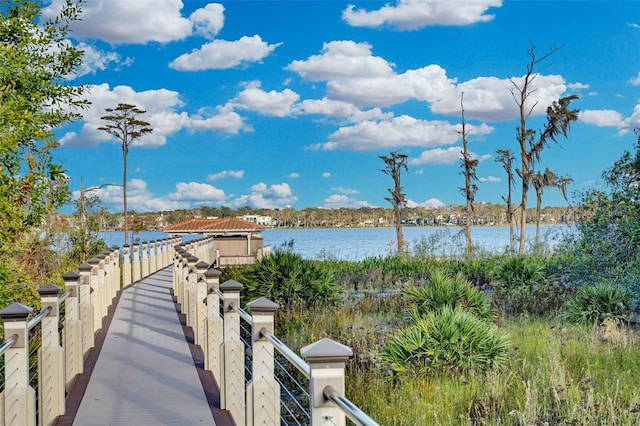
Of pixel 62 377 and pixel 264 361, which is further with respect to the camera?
pixel 62 377

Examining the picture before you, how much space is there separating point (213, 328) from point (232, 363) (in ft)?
5.33

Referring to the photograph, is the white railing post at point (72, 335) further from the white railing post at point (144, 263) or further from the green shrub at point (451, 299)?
the white railing post at point (144, 263)

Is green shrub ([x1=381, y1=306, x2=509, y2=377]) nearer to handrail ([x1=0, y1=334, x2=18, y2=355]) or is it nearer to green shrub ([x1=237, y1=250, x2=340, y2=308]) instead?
handrail ([x1=0, y1=334, x2=18, y2=355])

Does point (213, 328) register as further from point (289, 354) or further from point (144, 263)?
point (144, 263)

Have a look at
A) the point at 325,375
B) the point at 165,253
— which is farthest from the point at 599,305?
the point at 165,253

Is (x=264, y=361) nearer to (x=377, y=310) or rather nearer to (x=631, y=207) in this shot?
(x=377, y=310)

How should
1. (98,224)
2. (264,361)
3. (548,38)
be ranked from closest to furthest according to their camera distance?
(264,361) < (98,224) < (548,38)

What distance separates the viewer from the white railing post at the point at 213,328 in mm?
8484

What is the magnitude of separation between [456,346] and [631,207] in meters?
7.23

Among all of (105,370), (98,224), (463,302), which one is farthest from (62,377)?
(98,224)

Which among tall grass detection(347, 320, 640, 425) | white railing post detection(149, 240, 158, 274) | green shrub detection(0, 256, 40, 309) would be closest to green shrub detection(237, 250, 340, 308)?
green shrub detection(0, 256, 40, 309)

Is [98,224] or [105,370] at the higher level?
[98,224]

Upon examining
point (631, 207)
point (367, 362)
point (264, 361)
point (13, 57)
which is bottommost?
point (367, 362)

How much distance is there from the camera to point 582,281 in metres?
15.5
